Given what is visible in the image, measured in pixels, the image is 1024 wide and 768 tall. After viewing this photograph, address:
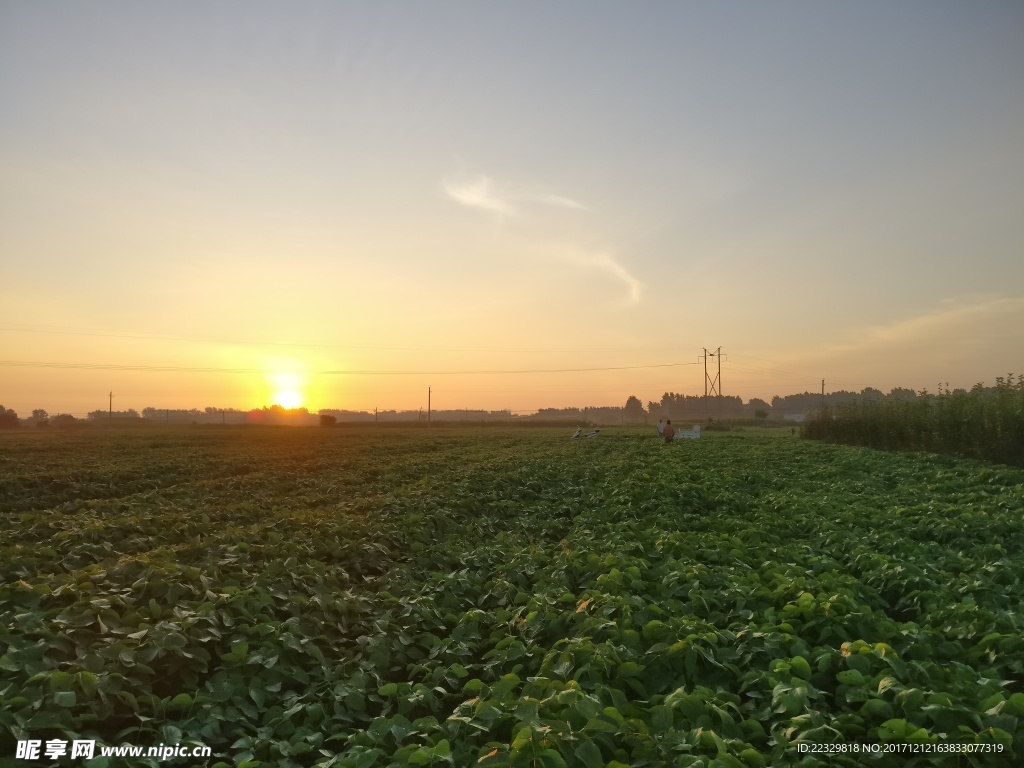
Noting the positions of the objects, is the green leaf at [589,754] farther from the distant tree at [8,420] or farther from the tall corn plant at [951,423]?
the distant tree at [8,420]

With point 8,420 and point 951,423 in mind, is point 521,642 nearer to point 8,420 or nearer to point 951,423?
point 951,423

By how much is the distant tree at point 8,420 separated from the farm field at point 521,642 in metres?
100

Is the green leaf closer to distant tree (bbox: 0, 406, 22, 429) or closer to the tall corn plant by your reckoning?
the tall corn plant

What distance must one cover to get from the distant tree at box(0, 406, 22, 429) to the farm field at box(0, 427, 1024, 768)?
10005 centimetres

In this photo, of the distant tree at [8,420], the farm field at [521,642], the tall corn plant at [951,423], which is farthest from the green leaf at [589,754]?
the distant tree at [8,420]

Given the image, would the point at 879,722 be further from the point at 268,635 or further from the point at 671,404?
the point at 671,404

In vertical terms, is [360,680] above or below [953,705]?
below

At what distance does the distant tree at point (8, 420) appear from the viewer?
90.0 metres

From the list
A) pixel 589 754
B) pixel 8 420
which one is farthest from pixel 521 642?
pixel 8 420

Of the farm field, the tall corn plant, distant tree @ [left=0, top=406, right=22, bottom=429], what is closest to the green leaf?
the farm field

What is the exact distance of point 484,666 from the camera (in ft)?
18.0

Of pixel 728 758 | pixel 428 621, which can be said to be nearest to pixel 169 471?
pixel 428 621

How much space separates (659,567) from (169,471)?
23587 millimetres

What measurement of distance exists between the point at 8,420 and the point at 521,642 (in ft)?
367
